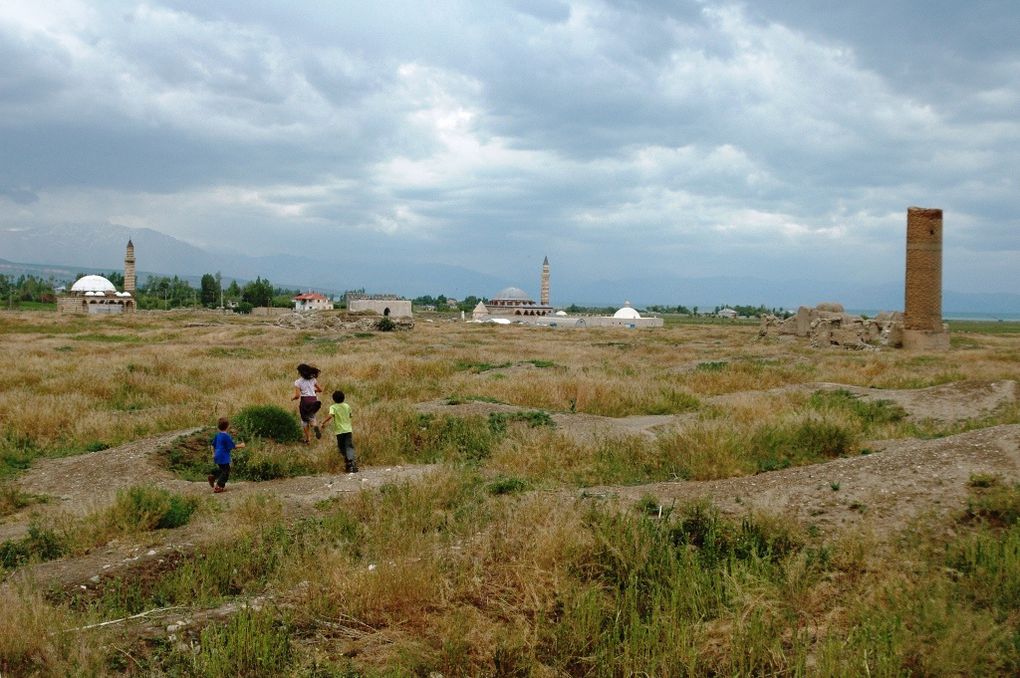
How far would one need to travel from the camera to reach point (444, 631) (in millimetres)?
4820

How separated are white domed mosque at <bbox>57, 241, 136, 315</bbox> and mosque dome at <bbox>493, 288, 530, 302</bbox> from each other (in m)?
62.5

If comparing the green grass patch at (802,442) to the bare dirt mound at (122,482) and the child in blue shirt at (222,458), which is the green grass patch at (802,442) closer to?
the bare dirt mound at (122,482)

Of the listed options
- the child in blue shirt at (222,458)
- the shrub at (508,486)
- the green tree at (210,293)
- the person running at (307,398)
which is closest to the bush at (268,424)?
the person running at (307,398)

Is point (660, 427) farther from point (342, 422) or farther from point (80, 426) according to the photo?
point (80, 426)

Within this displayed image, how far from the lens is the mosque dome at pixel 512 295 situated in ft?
444

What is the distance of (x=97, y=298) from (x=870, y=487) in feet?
367

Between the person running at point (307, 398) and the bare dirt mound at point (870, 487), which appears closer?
the bare dirt mound at point (870, 487)

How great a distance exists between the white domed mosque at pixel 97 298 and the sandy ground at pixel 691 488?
299ft

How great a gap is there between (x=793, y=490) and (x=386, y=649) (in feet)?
14.5

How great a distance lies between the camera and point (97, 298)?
100 meters

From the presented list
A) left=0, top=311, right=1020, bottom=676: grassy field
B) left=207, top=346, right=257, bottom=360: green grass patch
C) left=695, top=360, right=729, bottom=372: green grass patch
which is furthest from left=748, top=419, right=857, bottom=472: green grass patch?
left=207, top=346, right=257, bottom=360: green grass patch

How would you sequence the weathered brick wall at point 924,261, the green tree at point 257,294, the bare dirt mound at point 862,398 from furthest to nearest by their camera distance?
the green tree at point 257,294 < the weathered brick wall at point 924,261 < the bare dirt mound at point 862,398

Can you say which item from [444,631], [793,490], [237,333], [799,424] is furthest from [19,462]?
[237,333]

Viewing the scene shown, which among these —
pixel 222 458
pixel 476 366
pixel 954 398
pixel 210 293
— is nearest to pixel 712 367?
pixel 476 366
